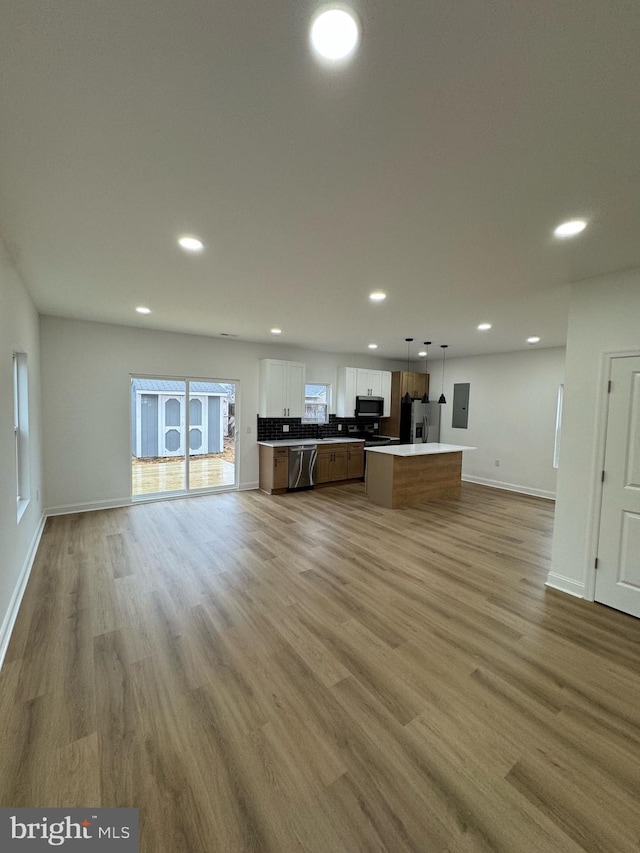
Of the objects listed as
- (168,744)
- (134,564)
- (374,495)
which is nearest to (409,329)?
(374,495)

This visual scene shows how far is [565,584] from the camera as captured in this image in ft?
10.0

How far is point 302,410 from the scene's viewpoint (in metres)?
6.92

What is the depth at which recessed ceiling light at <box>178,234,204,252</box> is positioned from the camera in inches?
92.8

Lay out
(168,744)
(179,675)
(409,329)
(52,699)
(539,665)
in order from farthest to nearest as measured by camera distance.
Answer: (409,329)
(539,665)
(179,675)
(52,699)
(168,744)

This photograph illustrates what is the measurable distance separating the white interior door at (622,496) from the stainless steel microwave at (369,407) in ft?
16.6

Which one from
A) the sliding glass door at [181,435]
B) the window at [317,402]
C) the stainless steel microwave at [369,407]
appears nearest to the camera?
the sliding glass door at [181,435]

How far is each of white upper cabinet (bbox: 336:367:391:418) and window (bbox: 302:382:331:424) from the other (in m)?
0.27

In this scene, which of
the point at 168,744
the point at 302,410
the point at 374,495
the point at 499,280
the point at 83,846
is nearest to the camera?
the point at 83,846

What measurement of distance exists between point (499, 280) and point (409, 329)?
2063 mm

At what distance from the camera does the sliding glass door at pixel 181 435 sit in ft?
18.5

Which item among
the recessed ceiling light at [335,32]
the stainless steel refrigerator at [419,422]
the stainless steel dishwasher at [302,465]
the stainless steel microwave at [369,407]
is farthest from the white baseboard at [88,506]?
the stainless steel refrigerator at [419,422]

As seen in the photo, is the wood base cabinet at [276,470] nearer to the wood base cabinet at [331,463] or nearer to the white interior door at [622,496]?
the wood base cabinet at [331,463]

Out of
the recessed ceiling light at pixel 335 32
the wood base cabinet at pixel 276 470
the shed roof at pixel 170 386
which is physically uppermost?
the recessed ceiling light at pixel 335 32

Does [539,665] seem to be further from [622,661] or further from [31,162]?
[31,162]
